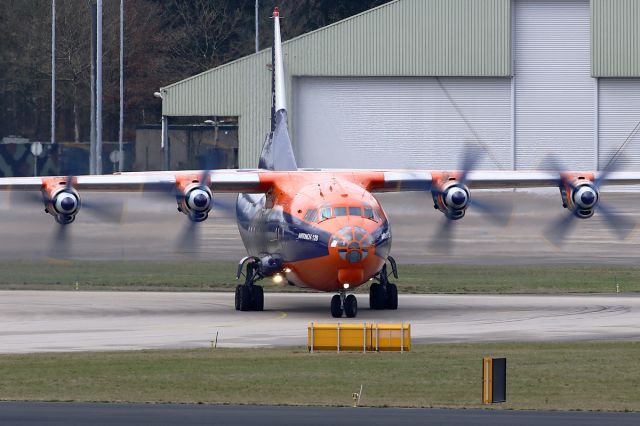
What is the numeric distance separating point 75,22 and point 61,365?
233 feet

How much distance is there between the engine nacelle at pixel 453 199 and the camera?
1645 inches

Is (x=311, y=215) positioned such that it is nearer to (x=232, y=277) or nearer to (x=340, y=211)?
(x=340, y=211)

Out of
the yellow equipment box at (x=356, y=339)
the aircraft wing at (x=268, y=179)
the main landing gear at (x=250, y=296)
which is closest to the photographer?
the yellow equipment box at (x=356, y=339)

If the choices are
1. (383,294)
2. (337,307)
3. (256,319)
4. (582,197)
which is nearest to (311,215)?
(337,307)

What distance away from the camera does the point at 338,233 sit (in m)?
38.0

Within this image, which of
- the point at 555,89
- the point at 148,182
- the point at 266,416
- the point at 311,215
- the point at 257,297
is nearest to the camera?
the point at 266,416

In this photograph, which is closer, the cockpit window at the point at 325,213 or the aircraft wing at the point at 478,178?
the cockpit window at the point at 325,213

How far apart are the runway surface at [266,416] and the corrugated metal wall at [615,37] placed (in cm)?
5446

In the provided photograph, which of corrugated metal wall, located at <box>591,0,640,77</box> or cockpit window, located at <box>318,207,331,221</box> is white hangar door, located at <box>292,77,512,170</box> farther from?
cockpit window, located at <box>318,207,331,221</box>

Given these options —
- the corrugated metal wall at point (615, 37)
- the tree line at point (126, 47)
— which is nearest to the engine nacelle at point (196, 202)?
the corrugated metal wall at point (615, 37)

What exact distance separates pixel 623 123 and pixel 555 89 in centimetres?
398

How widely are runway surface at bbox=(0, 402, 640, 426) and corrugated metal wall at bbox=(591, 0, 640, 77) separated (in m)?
54.5

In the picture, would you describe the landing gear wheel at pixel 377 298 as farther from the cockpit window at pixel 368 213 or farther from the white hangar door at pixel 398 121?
the white hangar door at pixel 398 121

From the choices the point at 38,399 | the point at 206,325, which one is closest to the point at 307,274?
the point at 206,325
